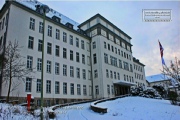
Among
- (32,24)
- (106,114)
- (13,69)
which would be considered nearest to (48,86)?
(13,69)

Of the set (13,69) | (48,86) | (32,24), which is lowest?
(48,86)

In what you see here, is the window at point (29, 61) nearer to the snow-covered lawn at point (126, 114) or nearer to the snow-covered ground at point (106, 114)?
the snow-covered lawn at point (126, 114)

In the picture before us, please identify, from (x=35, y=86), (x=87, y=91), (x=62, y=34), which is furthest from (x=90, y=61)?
(x=35, y=86)

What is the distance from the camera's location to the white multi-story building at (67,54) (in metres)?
25.8

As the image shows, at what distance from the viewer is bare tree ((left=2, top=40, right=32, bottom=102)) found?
20.5 metres

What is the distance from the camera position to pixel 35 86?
2570cm

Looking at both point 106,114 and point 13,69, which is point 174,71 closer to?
point 106,114

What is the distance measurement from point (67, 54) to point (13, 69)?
12592 millimetres

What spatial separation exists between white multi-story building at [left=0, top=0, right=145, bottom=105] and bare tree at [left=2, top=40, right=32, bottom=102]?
0.71 metres

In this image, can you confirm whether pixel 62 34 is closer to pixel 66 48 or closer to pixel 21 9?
pixel 66 48

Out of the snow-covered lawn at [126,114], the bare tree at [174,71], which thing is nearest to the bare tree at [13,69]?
the snow-covered lawn at [126,114]

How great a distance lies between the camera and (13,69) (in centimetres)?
2152

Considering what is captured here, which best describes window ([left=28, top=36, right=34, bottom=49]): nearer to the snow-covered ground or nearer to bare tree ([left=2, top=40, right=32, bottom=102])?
bare tree ([left=2, top=40, right=32, bottom=102])

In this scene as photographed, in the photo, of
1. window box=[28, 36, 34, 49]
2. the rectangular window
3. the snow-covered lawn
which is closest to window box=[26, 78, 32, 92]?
the rectangular window
